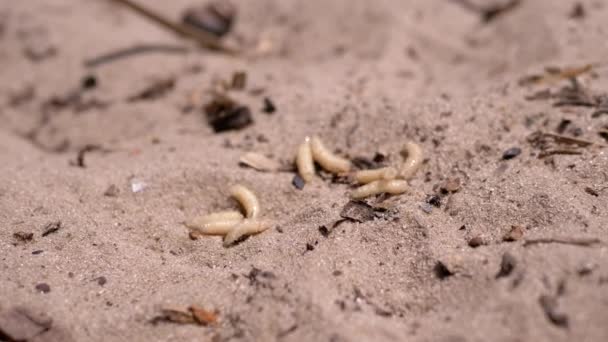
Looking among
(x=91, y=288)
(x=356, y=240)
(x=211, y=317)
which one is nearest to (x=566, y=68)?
(x=356, y=240)

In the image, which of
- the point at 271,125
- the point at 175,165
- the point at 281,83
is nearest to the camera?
the point at 175,165

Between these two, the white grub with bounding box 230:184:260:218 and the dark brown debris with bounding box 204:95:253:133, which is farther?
the dark brown debris with bounding box 204:95:253:133

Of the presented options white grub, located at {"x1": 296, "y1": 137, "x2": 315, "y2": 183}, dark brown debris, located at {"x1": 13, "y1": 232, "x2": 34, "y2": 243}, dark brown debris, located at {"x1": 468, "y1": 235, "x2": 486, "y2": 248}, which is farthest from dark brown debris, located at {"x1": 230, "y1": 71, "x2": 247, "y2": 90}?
dark brown debris, located at {"x1": 468, "y1": 235, "x2": 486, "y2": 248}

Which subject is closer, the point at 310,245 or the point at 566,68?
the point at 310,245

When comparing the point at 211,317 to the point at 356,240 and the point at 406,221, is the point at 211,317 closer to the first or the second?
the point at 356,240

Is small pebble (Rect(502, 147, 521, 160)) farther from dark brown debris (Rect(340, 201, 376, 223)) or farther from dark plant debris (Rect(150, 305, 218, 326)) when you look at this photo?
dark plant debris (Rect(150, 305, 218, 326))

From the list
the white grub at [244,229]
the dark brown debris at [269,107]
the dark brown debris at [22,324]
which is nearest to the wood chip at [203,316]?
the white grub at [244,229]

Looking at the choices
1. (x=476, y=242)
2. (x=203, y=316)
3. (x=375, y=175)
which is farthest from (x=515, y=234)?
(x=203, y=316)
